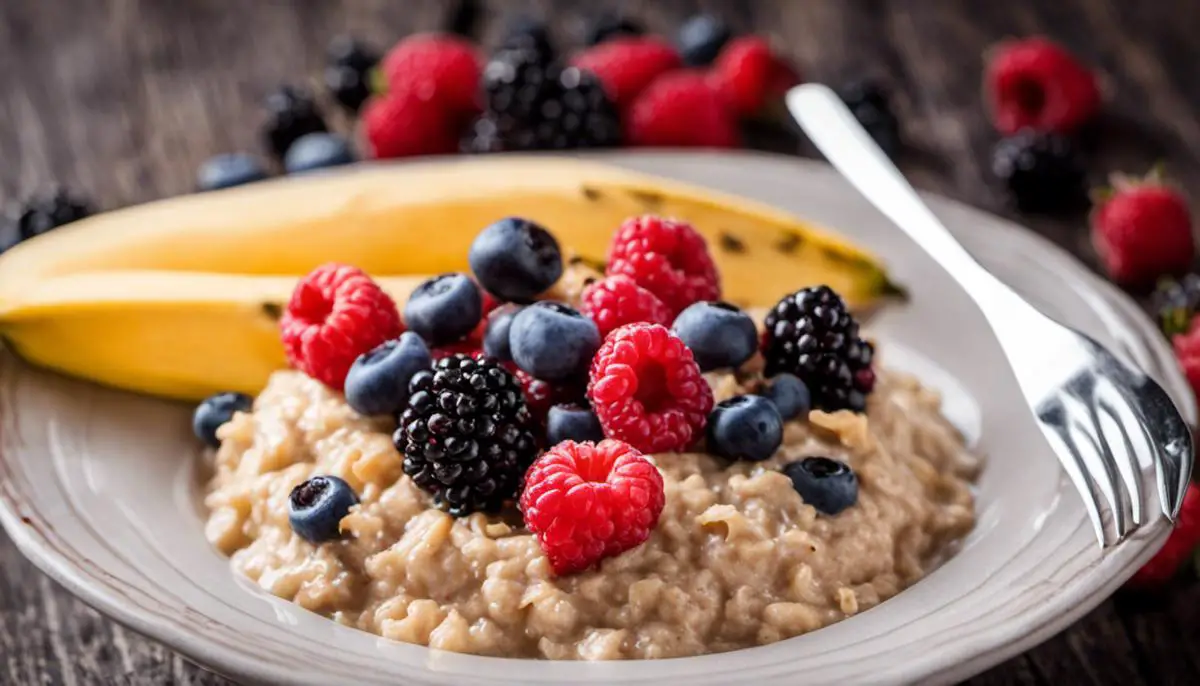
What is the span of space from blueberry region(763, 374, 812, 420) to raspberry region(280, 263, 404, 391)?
0.63 metres

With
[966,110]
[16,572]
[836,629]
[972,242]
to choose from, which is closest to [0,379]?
[16,572]

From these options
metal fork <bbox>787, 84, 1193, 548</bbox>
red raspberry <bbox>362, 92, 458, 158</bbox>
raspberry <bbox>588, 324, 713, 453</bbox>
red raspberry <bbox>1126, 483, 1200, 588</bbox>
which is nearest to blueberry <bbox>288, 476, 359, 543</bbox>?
raspberry <bbox>588, 324, 713, 453</bbox>

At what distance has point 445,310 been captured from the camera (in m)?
2.21

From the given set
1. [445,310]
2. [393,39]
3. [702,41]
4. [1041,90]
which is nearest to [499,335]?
[445,310]

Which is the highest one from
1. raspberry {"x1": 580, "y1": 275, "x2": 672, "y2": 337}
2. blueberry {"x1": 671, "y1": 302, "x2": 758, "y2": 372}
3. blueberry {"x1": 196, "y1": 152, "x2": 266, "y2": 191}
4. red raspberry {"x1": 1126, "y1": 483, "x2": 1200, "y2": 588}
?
raspberry {"x1": 580, "y1": 275, "x2": 672, "y2": 337}

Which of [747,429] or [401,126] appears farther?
[401,126]

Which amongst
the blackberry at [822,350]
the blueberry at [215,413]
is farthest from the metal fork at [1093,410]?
the blueberry at [215,413]

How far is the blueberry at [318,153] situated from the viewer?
362 centimetres

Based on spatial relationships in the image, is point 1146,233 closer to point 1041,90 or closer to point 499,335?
point 1041,90

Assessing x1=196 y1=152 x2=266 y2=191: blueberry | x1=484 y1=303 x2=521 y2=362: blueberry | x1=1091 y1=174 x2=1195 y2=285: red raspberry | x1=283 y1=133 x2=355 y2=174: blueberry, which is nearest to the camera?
x1=484 y1=303 x2=521 y2=362: blueberry

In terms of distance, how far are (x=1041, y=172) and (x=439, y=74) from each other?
65.7 inches

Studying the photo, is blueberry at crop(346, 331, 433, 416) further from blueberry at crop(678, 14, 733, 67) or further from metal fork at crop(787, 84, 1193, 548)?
blueberry at crop(678, 14, 733, 67)

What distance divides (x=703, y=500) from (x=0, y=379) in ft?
4.19

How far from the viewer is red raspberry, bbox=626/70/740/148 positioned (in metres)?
3.78
